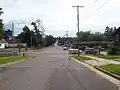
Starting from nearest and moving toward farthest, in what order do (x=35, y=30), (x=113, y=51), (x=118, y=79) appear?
(x=118, y=79)
(x=113, y=51)
(x=35, y=30)

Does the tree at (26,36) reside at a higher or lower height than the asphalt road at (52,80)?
higher

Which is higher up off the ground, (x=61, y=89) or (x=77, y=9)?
(x=77, y=9)

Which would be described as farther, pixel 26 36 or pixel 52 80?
pixel 26 36

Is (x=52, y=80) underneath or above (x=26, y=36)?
underneath

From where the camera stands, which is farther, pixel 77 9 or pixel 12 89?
pixel 77 9

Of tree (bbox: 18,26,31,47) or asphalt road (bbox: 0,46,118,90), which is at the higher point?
tree (bbox: 18,26,31,47)

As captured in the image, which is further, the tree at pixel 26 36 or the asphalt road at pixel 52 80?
the tree at pixel 26 36

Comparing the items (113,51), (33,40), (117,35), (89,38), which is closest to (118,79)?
(113,51)

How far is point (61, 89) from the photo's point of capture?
14.3 m

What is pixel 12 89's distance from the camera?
46.6 ft

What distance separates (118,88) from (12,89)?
15.8 feet

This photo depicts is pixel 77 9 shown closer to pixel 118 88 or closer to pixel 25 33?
pixel 118 88

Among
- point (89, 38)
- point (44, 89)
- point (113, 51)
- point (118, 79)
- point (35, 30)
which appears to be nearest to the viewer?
point (44, 89)

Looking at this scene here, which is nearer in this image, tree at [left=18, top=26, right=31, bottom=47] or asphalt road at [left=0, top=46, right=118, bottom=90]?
asphalt road at [left=0, top=46, right=118, bottom=90]
